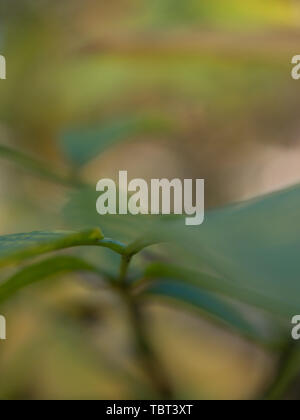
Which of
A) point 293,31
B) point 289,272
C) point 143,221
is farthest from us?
point 293,31

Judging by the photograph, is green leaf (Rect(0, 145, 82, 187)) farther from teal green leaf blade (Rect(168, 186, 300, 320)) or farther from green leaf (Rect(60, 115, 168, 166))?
teal green leaf blade (Rect(168, 186, 300, 320))

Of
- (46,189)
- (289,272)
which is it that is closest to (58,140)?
(46,189)

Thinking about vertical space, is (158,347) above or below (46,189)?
below

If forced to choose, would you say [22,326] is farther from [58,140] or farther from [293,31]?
[293,31]

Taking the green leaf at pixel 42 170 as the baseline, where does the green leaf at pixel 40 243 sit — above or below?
below

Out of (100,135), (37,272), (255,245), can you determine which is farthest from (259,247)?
(100,135)
